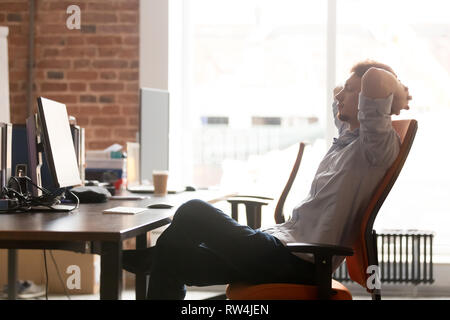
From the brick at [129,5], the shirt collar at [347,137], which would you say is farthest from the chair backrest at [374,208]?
the brick at [129,5]

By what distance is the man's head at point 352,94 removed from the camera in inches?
97.1

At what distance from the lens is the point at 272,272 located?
7.36 feet

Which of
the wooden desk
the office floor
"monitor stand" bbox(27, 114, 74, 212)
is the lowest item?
the office floor

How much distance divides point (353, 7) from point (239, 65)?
89cm

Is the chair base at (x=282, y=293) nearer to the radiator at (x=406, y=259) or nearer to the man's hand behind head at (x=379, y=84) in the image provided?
the man's hand behind head at (x=379, y=84)

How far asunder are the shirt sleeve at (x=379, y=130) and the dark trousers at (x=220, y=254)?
44 cm

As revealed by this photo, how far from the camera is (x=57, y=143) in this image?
104 inches

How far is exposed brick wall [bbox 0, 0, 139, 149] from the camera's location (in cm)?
459

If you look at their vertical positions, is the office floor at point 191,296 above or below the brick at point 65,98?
below

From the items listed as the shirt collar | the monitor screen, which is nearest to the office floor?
the monitor screen

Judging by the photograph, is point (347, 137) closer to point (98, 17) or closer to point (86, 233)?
point (86, 233)

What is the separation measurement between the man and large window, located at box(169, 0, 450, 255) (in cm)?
229

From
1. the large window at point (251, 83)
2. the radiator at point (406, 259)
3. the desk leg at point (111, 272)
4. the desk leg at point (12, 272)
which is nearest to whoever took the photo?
the desk leg at point (111, 272)

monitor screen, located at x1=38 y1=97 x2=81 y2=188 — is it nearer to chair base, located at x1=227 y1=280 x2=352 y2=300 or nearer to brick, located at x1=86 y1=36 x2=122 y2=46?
chair base, located at x1=227 y1=280 x2=352 y2=300
